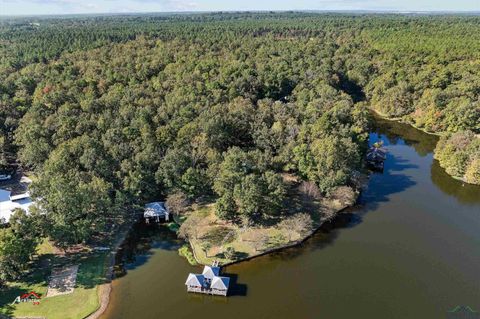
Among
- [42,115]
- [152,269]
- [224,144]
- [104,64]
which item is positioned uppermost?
[104,64]

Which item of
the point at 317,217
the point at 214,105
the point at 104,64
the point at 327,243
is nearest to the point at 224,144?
the point at 214,105

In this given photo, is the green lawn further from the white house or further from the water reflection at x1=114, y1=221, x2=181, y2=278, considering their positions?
the white house

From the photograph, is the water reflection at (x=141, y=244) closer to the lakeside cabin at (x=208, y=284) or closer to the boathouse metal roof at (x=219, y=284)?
the lakeside cabin at (x=208, y=284)

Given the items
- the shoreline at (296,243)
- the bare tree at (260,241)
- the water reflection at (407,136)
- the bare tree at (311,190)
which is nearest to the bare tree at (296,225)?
the shoreline at (296,243)

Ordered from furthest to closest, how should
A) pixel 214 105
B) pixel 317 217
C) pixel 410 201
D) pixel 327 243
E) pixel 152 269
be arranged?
pixel 214 105
pixel 410 201
pixel 317 217
pixel 327 243
pixel 152 269

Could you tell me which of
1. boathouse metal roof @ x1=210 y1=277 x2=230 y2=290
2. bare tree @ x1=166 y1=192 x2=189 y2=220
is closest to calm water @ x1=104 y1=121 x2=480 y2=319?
boathouse metal roof @ x1=210 y1=277 x2=230 y2=290

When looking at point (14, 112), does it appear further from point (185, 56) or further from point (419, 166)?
point (419, 166)

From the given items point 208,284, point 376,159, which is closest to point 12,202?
point 208,284
